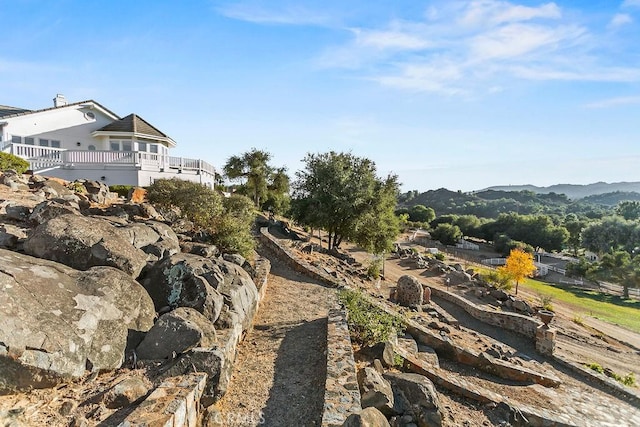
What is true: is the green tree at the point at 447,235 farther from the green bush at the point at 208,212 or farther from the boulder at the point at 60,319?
the boulder at the point at 60,319

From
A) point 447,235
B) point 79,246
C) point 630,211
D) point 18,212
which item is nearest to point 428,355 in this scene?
point 79,246

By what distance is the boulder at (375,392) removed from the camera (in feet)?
20.8

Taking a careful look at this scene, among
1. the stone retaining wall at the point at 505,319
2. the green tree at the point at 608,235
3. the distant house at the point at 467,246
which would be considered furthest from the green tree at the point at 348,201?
the green tree at the point at 608,235

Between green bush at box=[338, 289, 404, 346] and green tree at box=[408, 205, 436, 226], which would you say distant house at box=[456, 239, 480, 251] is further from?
green bush at box=[338, 289, 404, 346]

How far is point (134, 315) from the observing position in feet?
20.7

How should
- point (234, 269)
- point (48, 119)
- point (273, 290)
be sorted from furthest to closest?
point (48, 119)
point (273, 290)
point (234, 269)

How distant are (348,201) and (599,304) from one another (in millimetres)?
30134

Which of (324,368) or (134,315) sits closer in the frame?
(134,315)

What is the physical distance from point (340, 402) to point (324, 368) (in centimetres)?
174

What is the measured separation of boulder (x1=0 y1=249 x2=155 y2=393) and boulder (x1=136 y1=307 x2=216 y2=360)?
0.32 m

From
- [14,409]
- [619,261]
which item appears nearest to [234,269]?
[14,409]

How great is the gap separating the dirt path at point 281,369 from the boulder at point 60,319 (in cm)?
201

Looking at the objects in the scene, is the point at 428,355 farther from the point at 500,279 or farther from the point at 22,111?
the point at 22,111

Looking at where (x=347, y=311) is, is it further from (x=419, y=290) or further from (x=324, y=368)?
(x=419, y=290)
